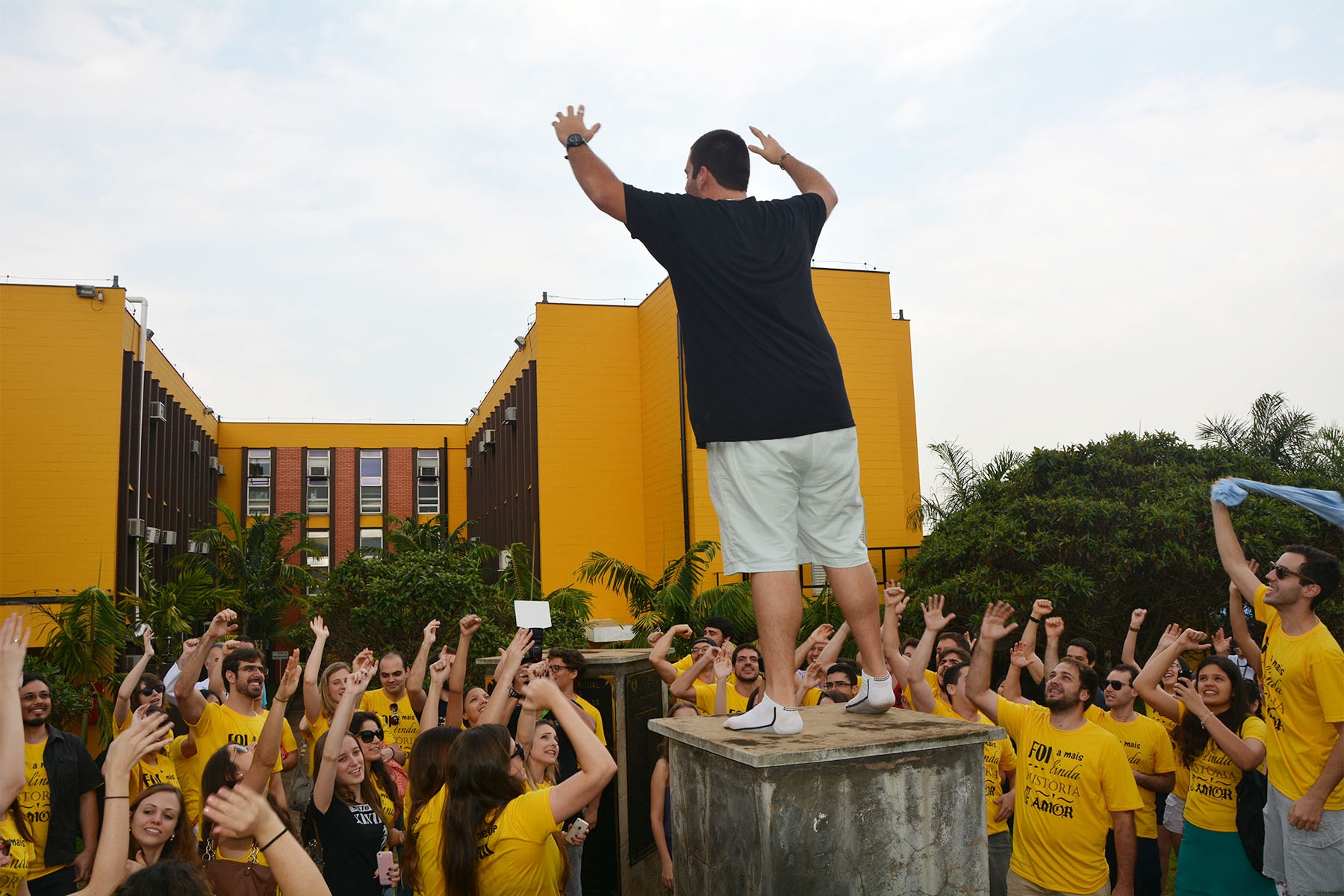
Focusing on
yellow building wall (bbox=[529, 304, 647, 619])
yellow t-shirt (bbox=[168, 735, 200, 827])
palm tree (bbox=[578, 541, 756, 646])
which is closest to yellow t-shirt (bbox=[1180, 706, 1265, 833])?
yellow t-shirt (bbox=[168, 735, 200, 827])

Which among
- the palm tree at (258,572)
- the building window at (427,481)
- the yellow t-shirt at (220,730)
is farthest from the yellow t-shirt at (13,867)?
the building window at (427,481)

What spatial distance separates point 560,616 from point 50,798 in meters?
9.52

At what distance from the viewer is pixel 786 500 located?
11.9ft

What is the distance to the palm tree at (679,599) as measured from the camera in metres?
14.7

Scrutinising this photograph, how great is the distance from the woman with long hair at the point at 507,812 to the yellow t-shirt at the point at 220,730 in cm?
267

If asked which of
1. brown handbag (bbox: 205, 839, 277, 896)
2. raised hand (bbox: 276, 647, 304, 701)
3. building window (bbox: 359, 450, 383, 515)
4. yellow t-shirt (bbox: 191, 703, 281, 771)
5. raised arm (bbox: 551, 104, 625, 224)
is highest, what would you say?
building window (bbox: 359, 450, 383, 515)

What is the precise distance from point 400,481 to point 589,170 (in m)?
42.5

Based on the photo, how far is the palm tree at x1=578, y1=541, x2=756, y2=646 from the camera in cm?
1469

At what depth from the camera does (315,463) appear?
43531 mm

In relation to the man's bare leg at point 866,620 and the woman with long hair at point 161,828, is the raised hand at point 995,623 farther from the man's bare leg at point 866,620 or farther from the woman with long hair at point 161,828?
the woman with long hair at point 161,828

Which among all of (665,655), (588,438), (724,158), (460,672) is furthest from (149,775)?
(588,438)

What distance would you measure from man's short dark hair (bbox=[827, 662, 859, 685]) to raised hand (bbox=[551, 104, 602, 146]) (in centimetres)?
432

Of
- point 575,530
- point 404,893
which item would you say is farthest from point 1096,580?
point 575,530

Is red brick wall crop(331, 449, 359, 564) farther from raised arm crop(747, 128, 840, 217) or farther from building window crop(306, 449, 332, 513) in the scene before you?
raised arm crop(747, 128, 840, 217)
